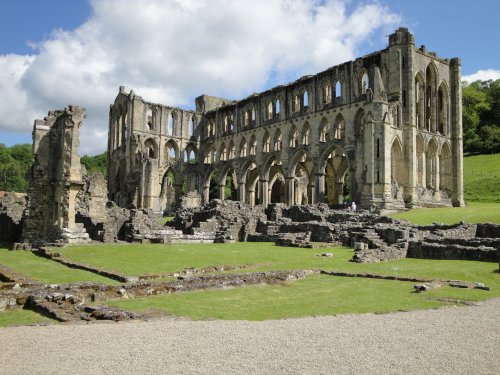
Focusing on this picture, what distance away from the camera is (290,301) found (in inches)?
368

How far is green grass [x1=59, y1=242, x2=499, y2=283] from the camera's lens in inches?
528

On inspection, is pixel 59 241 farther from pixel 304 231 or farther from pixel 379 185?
pixel 379 185

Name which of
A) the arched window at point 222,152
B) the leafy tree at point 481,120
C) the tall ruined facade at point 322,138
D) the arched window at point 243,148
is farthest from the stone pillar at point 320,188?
the leafy tree at point 481,120

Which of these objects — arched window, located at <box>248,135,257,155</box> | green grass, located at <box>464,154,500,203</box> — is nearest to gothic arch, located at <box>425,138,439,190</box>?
green grass, located at <box>464,154,500,203</box>

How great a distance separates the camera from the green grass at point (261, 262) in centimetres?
1341

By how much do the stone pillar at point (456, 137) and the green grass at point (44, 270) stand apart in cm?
3388

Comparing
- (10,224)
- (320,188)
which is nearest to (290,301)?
(10,224)

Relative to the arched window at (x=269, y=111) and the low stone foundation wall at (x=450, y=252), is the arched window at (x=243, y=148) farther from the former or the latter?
the low stone foundation wall at (x=450, y=252)

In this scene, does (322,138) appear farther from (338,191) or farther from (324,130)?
(338,191)

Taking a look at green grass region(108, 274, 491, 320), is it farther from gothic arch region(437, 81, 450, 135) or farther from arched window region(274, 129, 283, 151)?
arched window region(274, 129, 283, 151)

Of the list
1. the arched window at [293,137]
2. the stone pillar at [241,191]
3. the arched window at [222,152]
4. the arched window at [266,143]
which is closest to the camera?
the arched window at [293,137]

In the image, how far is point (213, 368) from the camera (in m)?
5.18

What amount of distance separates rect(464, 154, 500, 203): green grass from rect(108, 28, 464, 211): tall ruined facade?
9.54 m

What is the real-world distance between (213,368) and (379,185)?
1245 inches
